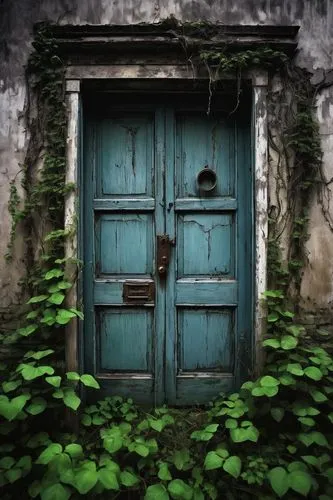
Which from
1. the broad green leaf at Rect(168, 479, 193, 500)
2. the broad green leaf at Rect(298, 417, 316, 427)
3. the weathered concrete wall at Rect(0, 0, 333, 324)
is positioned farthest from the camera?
the weathered concrete wall at Rect(0, 0, 333, 324)

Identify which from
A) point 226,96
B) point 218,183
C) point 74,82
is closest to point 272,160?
point 218,183

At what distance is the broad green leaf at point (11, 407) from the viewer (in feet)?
7.19

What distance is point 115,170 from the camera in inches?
117

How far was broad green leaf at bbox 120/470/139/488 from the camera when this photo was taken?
7.05ft

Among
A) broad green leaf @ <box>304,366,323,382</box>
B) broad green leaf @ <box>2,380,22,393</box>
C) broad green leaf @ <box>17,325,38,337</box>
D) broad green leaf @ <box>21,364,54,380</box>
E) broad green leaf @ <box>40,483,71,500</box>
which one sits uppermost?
broad green leaf @ <box>17,325,38,337</box>

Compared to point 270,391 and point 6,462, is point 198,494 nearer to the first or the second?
point 270,391

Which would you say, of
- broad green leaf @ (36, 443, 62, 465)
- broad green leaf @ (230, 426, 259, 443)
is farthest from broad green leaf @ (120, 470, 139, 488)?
broad green leaf @ (230, 426, 259, 443)

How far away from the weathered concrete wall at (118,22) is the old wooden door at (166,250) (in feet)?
1.82

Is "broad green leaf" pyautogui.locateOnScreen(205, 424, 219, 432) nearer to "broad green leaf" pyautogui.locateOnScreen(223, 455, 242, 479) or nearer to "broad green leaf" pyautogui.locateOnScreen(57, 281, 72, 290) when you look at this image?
"broad green leaf" pyautogui.locateOnScreen(223, 455, 242, 479)

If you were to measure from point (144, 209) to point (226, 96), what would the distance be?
111cm

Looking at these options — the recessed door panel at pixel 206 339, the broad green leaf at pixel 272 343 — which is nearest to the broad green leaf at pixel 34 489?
the recessed door panel at pixel 206 339

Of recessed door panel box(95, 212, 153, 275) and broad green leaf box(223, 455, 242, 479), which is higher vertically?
recessed door panel box(95, 212, 153, 275)

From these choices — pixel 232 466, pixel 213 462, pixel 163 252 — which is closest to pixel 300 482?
pixel 232 466

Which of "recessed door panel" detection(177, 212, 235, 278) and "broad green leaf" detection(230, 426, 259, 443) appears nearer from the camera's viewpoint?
"broad green leaf" detection(230, 426, 259, 443)
